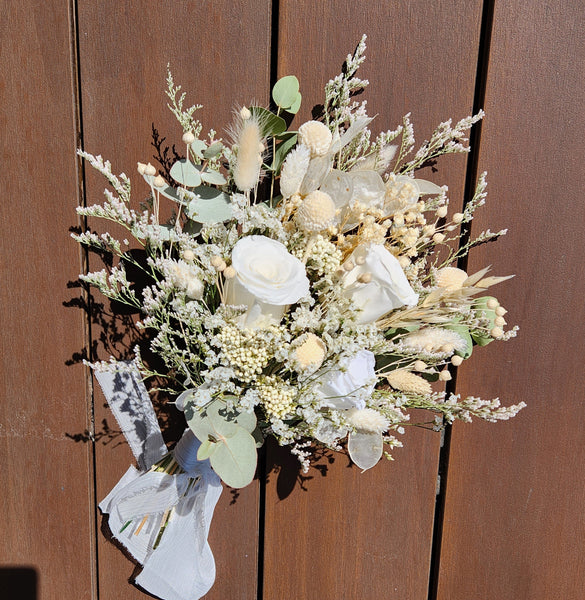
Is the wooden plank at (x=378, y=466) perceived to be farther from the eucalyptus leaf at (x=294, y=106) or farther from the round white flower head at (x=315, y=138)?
the round white flower head at (x=315, y=138)

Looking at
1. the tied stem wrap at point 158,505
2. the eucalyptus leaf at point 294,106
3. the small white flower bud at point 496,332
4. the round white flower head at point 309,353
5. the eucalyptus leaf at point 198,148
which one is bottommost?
the tied stem wrap at point 158,505

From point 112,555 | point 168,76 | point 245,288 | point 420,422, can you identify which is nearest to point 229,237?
point 245,288

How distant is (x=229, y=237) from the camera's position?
0.59 meters

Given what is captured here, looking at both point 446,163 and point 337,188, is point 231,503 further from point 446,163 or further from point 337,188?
point 446,163

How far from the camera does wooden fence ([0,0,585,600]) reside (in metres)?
0.74

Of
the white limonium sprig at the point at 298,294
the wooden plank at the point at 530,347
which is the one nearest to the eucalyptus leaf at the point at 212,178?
the white limonium sprig at the point at 298,294

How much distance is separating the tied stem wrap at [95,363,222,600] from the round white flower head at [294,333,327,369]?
25 cm

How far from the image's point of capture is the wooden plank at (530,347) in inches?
30.4

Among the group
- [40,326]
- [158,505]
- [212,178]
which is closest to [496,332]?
[212,178]

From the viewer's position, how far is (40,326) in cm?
79

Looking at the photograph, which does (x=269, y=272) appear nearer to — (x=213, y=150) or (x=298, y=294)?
(x=298, y=294)

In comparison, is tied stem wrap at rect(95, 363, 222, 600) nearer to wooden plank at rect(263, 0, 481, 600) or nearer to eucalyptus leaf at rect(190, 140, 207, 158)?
wooden plank at rect(263, 0, 481, 600)

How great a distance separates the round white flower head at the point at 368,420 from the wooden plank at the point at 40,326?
0.47 metres

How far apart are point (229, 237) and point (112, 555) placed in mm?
646
